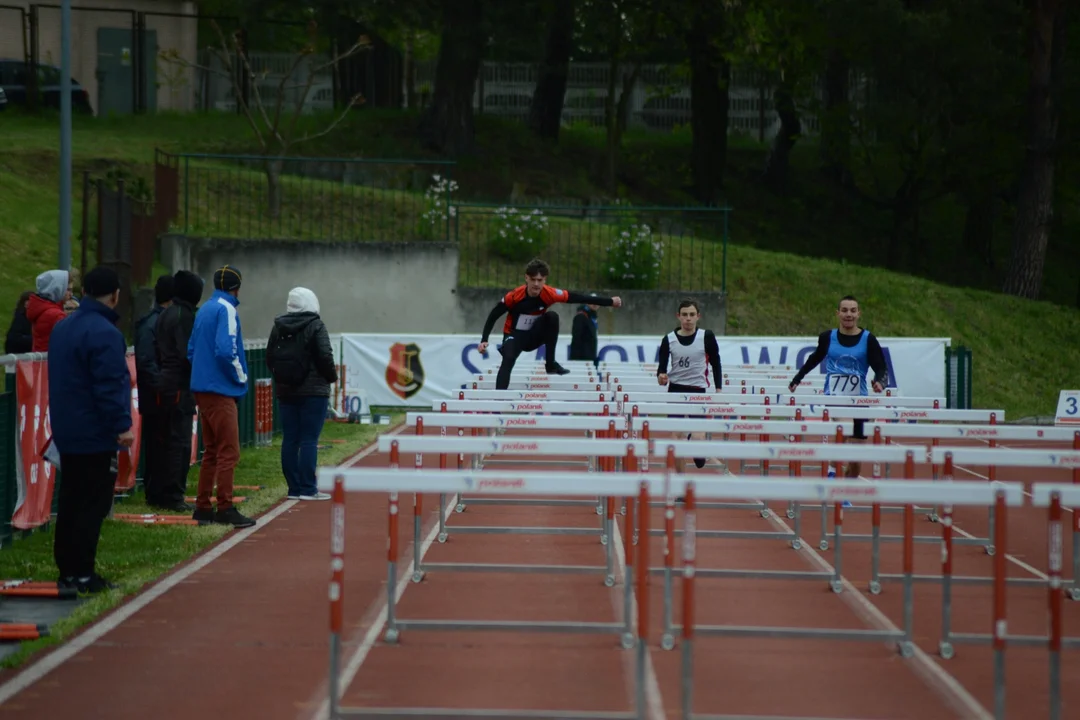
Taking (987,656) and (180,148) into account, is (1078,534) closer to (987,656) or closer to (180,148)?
(987,656)

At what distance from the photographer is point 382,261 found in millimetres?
32094

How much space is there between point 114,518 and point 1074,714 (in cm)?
858

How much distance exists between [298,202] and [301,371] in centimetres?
2019

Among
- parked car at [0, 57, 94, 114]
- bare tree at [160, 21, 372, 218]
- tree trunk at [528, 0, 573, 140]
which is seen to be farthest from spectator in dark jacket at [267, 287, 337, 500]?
parked car at [0, 57, 94, 114]

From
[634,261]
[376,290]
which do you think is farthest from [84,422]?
[634,261]

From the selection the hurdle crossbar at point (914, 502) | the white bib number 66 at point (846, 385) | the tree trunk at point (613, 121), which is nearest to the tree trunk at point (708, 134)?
the tree trunk at point (613, 121)

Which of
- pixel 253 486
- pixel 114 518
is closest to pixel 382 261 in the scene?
pixel 253 486

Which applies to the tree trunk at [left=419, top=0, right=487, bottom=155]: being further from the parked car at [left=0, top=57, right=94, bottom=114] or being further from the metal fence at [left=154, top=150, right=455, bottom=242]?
the parked car at [left=0, top=57, right=94, bottom=114]

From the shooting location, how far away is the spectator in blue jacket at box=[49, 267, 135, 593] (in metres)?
9.70

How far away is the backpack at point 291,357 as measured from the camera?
14383 millimetres

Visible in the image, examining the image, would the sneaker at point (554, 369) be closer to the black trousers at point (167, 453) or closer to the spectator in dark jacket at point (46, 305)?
the black trousers at point (167, 453)

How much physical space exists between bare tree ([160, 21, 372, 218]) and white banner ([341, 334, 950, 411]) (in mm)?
6217

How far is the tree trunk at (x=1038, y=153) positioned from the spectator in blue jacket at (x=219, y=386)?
31115 millimetres

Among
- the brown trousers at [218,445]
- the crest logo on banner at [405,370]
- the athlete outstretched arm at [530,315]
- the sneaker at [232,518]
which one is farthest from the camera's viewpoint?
the crest logo on banner at [405,370]
